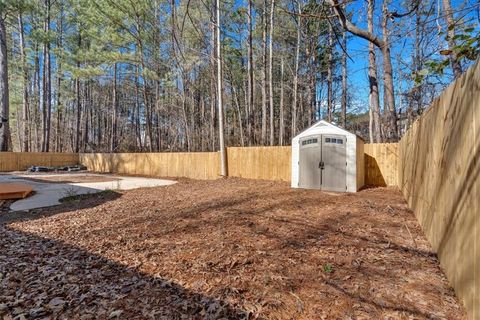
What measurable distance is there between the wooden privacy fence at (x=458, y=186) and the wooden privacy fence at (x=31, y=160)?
22.6 meters

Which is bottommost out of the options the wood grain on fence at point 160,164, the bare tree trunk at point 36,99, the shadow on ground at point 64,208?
the shadow on ground at point 64,208

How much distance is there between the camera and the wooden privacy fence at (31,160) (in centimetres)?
1788

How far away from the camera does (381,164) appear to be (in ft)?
28.7

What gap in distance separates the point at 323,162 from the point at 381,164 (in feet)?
7.91

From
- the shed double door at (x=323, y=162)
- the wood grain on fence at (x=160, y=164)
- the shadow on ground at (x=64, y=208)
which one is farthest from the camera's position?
the wood grain on fence at (x=160, y=164)

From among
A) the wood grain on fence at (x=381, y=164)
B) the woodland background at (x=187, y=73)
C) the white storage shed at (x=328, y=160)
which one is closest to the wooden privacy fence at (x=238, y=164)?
the wood grain on fence at (x=381, y=164)

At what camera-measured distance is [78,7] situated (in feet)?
54.2

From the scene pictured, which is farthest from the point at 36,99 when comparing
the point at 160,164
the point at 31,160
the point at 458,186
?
the point at 458,186

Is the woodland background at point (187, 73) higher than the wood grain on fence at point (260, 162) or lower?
higher

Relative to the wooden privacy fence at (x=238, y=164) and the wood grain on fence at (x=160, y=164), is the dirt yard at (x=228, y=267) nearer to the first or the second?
the wooden privacy fence at (x=238, y=164)

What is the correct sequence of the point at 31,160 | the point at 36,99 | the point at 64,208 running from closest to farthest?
1. the point at 64,208
2. the point at 31,160
3. the point at 36,99

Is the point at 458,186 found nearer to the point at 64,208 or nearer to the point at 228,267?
the point at 228,267

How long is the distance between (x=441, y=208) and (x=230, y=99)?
16.8m

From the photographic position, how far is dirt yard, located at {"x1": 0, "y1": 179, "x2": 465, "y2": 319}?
2113mm
